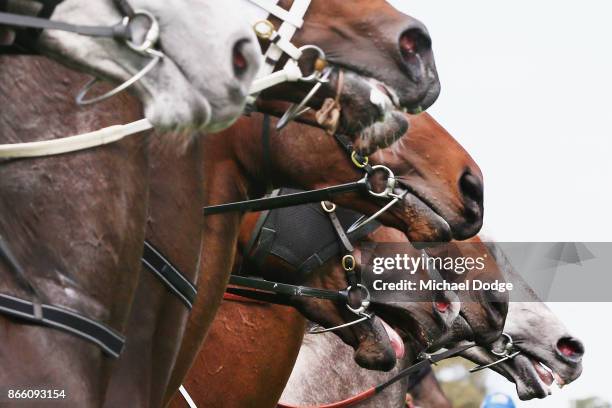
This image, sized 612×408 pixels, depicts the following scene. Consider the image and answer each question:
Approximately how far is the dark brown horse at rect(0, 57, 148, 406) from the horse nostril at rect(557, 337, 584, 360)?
5.35 metres

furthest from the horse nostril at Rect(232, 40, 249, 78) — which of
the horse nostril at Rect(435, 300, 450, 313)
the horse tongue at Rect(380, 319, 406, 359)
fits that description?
the horse tongue at Rect(380, 319, 406, 359)

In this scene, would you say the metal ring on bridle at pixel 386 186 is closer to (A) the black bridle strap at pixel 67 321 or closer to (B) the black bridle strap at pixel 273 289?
(B) the black bridle strap at pixel 273 289

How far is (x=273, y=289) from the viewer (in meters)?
6.69

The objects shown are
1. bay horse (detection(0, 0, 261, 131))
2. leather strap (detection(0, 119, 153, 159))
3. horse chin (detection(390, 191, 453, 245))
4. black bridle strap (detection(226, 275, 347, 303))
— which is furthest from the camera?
black bridle strap (detection(226, 275, 347, 303))

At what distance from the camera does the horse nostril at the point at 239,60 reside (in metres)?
3.65

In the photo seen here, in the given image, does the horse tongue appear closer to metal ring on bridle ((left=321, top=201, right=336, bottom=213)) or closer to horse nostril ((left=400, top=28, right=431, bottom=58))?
metal ring on bridle ((left=321, top=201, right=336, bottom=213))

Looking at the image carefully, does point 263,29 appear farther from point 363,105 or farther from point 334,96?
point 363,105

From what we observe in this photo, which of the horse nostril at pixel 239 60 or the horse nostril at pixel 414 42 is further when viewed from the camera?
the horse nostril at pixel 414 42

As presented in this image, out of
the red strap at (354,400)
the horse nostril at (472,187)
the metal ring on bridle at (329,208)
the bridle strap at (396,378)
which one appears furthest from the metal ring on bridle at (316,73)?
the red strap at (354,400)

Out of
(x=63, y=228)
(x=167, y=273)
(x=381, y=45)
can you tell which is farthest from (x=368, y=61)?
(x=63, y=228)

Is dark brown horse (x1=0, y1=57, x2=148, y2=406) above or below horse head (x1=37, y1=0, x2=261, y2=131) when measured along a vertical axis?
below

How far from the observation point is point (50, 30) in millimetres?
3754

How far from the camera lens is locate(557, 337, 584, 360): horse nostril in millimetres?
9055

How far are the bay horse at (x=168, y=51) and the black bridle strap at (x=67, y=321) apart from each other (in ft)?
2.14
